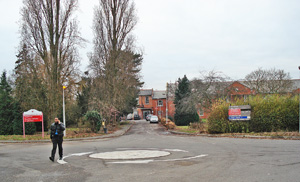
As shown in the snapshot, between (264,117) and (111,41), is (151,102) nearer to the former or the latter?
(111,41)

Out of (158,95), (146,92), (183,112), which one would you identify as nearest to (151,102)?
(158,95)

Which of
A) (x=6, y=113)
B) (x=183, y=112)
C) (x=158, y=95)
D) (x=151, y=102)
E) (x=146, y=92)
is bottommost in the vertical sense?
(x=183, y=112)

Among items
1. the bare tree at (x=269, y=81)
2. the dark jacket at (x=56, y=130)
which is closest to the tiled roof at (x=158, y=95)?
the bare tree at (x=269, y=81)

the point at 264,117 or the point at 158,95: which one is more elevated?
the point at 158,95

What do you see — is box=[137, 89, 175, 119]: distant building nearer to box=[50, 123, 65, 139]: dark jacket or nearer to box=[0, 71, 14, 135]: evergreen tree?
box=[0, 71, 14, 135]: evergreen tree

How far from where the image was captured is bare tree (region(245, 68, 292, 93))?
43469 mm

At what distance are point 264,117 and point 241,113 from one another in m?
1.80

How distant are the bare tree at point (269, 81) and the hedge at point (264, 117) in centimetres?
2174

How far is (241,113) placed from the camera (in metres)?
22.8

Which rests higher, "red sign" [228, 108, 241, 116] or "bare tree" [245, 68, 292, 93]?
"bare tree" [245, 68, 292, 93]

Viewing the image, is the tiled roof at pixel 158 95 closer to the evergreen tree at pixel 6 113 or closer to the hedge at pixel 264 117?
the evergreen tree at pixel 6 113

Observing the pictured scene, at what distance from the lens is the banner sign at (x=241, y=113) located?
2269cm

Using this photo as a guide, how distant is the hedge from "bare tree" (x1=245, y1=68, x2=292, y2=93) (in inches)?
856

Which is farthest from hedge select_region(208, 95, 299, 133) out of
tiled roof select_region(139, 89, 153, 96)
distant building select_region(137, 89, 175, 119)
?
tiled roof select_region(139, 89, 153, 96)
